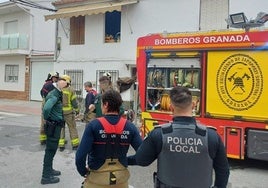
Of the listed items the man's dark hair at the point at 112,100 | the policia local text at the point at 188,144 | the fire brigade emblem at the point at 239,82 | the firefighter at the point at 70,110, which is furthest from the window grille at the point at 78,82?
the policia local text at the point at 188,144

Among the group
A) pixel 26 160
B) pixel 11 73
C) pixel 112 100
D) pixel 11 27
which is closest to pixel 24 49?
pixel 11 73

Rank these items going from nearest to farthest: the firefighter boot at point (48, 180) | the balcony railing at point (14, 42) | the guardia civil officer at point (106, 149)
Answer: the guardia civil officer at point (106, 149), the firefighter boot at point (48, 180), the balcony railing at point (14, 42)

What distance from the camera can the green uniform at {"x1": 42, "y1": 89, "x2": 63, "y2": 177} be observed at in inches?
236

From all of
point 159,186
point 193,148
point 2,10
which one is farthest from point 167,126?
point 2,10

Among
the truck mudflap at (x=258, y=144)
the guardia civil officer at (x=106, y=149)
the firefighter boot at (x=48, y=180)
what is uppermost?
the guardia civil officer at (x=106, y=149)

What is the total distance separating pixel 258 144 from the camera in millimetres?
6938

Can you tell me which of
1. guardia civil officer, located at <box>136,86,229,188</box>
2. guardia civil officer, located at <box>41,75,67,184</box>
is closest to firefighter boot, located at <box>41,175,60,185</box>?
guardia civil officer, located at <box>41,75,67,184</box>

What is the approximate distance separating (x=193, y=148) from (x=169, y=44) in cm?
555

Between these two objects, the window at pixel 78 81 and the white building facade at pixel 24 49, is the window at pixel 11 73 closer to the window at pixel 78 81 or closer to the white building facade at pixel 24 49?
the white building facade at pixel 24 49

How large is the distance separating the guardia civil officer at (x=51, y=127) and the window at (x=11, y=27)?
20.9m

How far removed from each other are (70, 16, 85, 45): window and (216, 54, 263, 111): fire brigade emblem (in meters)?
13.1

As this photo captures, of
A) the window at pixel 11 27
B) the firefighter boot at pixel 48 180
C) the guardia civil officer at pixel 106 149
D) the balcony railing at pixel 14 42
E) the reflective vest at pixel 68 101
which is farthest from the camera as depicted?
the window at pixel 11 27

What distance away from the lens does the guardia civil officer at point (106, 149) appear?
3.41 metres

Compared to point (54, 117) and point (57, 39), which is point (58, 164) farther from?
point (57, 39)
